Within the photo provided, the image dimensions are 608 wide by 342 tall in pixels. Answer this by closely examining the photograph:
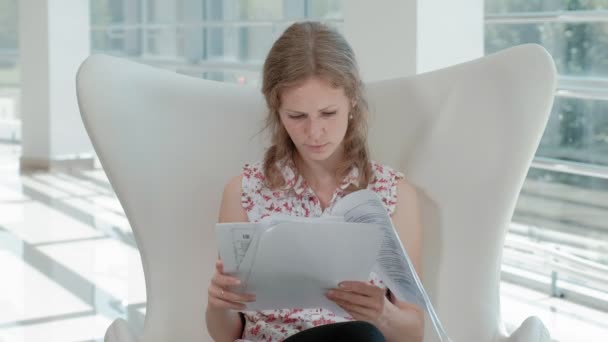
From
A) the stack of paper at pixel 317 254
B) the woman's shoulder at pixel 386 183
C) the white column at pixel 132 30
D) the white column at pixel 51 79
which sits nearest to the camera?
the stack of paper at pixel 317 254

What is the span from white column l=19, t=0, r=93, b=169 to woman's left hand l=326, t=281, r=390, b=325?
6.67 meters

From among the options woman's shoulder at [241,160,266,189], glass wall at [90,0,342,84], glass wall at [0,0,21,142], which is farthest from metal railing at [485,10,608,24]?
glass wall at [0,0,21,142]

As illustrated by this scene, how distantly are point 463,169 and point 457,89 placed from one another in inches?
7.5

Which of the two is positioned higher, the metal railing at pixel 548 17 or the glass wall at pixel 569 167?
the metal railing at pixel 548 17

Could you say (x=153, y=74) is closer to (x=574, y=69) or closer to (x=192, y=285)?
(x=192, y=285)

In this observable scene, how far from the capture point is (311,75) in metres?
1.80

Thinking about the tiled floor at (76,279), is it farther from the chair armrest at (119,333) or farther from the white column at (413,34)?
the chair armrest at (119,333)

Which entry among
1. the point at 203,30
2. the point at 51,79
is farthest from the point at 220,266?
the point at 51,79

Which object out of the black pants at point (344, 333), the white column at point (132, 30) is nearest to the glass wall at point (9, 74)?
the white column at point (132, 30)

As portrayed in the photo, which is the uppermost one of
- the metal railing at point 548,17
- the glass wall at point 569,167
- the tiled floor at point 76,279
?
the metal railing at point 548,17

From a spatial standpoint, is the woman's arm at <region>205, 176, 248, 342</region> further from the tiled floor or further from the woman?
the tiled floor

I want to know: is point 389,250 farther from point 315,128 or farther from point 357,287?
point 315,128

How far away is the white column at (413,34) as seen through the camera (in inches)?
143

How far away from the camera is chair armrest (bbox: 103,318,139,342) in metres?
1.79
